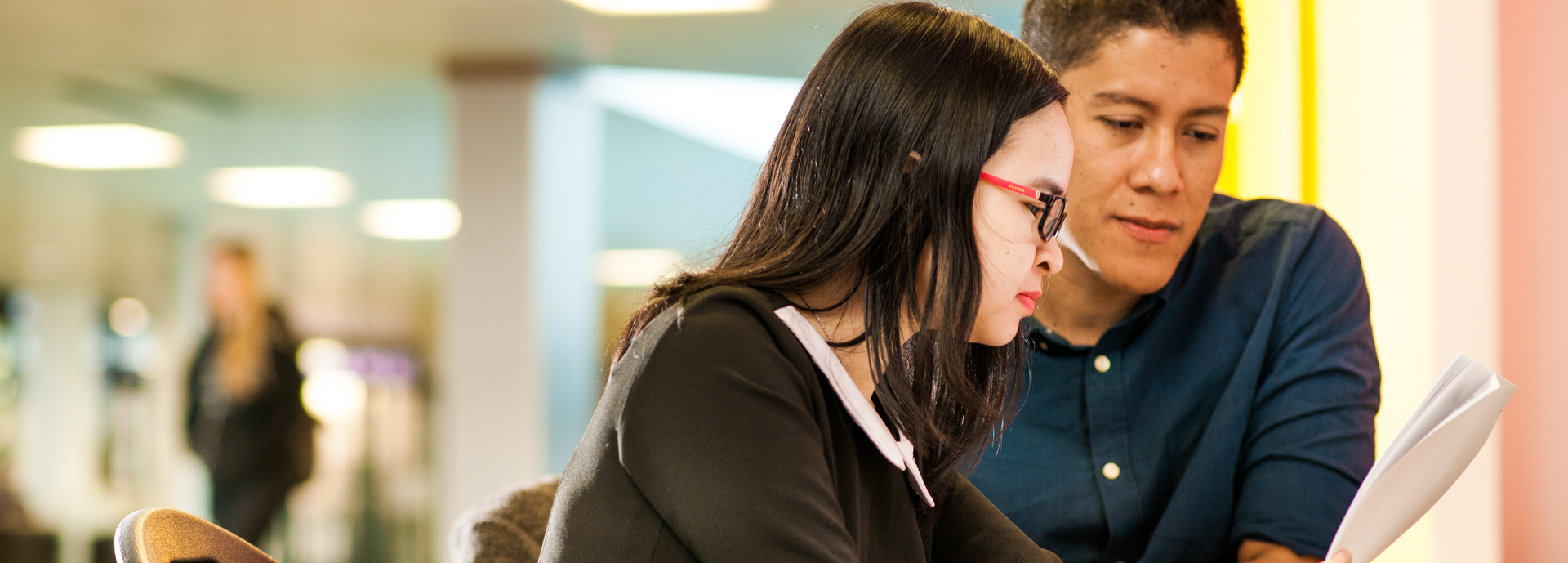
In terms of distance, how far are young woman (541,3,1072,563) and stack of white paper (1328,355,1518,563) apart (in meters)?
0.37

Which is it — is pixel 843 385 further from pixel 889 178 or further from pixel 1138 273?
pixel 1138 273

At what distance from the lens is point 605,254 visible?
6578mm

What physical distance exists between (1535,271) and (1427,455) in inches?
30.1

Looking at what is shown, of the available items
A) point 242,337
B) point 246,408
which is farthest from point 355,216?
point 246,408

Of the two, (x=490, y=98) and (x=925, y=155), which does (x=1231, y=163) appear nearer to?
(x=925, y=155)

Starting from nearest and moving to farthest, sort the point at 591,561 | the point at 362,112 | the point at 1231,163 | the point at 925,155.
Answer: the point at 591,561 → the point at 925,155 → the point at 1231,163 → the point at 362,112

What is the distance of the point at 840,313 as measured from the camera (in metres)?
1.00

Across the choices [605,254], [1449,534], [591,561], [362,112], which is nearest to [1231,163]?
A: [1449,534]

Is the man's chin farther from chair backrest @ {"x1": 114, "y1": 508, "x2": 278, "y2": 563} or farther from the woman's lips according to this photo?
chair backrest @ {"x1": 114, "y1": 508, "x2": 278, "y2": 563}

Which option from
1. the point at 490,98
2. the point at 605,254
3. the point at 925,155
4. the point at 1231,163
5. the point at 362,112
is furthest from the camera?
the point at 605,254

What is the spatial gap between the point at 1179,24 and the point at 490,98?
15.7ft

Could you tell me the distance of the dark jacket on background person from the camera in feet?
14.5

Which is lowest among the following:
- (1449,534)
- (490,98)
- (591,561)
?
(1449,534)

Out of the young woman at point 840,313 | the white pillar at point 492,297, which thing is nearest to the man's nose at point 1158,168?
the young woman at point 840,313
